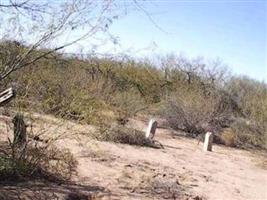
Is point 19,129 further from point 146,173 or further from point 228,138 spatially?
point 228,138

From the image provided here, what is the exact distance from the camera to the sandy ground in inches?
343

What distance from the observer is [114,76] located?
89.6 feet

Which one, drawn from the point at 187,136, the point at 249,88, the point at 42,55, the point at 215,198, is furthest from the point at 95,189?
the point at 249,88

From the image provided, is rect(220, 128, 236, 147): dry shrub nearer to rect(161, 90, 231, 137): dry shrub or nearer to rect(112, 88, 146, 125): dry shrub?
rect(161, 90, 231, 137): dry shrub

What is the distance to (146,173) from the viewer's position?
11.4m

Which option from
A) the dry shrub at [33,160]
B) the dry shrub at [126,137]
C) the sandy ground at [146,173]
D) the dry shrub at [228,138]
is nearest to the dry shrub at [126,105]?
the dry shrub at [228,138]

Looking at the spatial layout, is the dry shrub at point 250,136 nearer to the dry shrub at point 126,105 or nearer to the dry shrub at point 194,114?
the dry shrub at point 194,114

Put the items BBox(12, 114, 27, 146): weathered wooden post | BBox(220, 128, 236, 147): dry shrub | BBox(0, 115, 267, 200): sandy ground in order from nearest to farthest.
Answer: BBox(12, 114, 27, 146): weathered wooden post, BBox(0, 115, 267, 200): sandy ground, BBox(220, 128, 236, 147): dry shrub

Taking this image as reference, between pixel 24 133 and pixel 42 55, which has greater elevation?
pixel 42 55

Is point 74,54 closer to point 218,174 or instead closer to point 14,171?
point 14,171

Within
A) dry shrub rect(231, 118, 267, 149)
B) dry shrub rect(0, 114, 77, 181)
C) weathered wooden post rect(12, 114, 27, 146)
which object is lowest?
dry shrub rect(0, 114, 77, 181)

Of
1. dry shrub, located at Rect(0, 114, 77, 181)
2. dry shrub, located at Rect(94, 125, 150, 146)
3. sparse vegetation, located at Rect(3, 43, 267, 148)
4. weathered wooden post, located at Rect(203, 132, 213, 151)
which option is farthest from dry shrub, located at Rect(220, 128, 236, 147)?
dry shrub, located at Rect(0, 114, 77, 181)

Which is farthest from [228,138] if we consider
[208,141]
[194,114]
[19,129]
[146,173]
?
[19,129]

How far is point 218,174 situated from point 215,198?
2919mm
